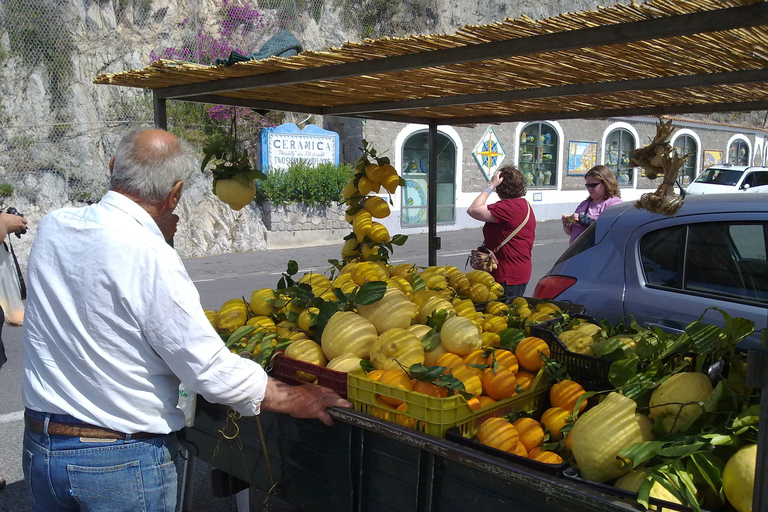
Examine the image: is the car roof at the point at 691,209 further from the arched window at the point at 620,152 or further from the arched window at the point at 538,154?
the arched window at the point at 620,152

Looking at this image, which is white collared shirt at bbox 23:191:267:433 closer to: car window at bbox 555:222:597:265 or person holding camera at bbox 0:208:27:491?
person holding camera at bbox 0:208:27:491

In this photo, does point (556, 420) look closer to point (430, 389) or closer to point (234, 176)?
point (430, 389)

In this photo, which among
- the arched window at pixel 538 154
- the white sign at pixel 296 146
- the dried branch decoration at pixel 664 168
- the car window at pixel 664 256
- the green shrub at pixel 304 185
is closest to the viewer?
the dried branch decoration at pixel 664 168

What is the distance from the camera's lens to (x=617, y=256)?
11.5ft

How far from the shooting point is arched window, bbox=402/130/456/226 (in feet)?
52.5

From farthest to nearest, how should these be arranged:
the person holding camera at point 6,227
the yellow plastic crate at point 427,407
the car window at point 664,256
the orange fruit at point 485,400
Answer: the person holding camera at point 6,227 < the car window at point 664,256 < the orange fruit at point 485,400 < the yellow plastic crate at point 427,407

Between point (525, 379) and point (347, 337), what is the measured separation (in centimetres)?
69

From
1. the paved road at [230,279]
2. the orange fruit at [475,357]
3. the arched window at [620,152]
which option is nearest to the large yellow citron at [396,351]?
the orange fruit at [475,357]

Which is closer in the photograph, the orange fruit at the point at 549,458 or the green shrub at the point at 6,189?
the orange fruit at the point at 549,458

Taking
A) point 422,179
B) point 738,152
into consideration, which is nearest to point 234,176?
point 422,179

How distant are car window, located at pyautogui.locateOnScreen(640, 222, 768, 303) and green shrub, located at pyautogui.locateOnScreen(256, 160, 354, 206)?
10490 millimetres

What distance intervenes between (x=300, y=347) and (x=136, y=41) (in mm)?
14350

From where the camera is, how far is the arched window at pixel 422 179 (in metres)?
16.0

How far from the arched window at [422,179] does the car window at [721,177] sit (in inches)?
286
